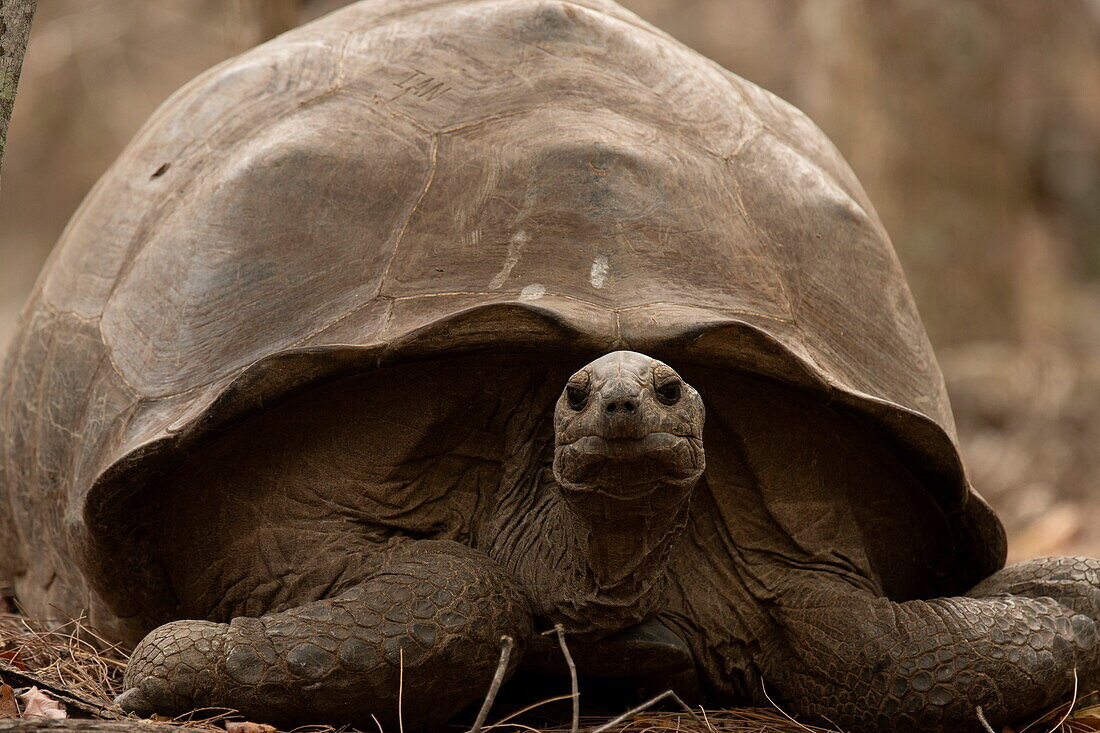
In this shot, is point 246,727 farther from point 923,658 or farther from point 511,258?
point 923,658

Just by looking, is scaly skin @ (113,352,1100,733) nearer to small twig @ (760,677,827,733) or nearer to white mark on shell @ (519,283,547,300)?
small twig @ (760,677,827,733)

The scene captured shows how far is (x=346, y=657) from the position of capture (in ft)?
8.84

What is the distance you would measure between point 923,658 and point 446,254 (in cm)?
146

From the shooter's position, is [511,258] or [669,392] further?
[511,258]

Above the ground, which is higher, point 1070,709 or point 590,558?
point 590,558

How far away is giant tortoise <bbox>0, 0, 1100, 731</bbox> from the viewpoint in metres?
2.75

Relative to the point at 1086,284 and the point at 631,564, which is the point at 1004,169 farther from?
the point at 1086,284

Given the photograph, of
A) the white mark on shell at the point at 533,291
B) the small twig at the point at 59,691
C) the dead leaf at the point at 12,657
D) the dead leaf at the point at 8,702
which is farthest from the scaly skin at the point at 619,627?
the dead leaf at the point at 12,657

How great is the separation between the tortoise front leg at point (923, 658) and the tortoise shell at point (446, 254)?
374 millimetres

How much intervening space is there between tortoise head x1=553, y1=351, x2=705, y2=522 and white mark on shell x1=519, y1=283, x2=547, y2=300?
35cm

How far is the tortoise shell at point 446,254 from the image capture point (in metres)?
2.89

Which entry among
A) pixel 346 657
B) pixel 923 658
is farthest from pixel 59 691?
pixel 923 658

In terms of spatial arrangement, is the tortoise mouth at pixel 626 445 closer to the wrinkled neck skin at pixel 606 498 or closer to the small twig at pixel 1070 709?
the wrinkled neck skin at pixel 606 498

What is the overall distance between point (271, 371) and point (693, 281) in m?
1.01
